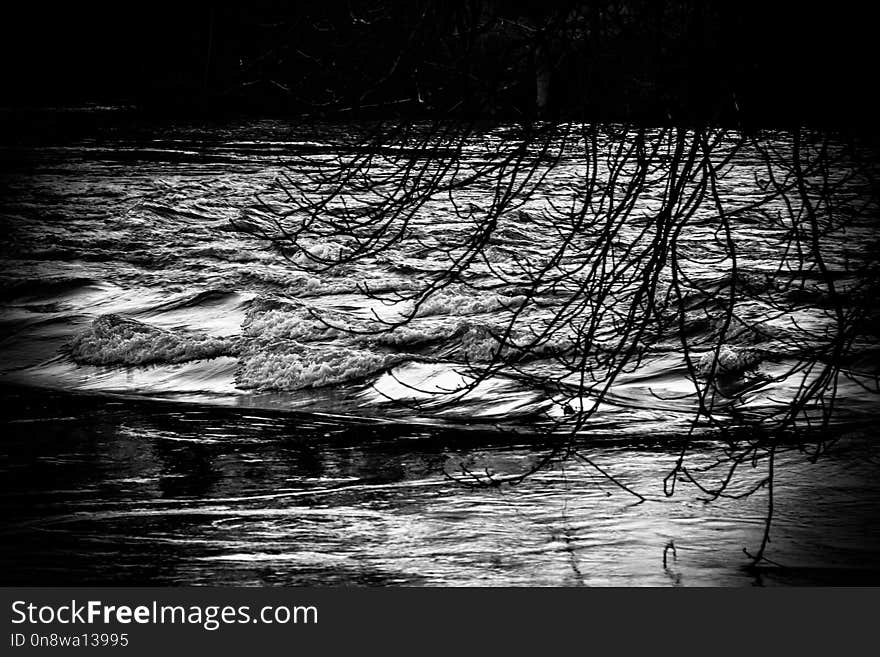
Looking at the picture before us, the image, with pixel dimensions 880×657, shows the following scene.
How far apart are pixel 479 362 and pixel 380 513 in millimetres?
4821

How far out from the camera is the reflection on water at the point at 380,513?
636 centimetres

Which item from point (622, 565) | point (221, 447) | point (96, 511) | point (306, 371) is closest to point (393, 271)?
point (306, 371)

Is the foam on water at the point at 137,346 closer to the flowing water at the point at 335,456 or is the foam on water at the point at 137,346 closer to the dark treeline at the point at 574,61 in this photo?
the flowing water at the point at 335,456

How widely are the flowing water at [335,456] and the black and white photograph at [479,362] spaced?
3 centimetres

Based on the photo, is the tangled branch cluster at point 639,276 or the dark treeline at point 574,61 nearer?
the tangled branch cluster at point 639,276

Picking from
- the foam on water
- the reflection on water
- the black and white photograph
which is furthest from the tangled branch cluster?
the foam on water

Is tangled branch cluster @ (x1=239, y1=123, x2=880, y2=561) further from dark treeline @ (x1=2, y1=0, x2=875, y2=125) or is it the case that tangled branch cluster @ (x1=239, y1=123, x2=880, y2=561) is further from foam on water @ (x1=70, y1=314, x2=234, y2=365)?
foam on water @ (x1=70, y1=314, x2=234, y2=365)

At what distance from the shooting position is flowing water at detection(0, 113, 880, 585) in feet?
21.4

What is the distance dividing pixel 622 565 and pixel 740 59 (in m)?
2.60

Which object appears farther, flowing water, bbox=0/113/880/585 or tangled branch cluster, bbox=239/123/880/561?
flowing water, bbox=0/113/880/585

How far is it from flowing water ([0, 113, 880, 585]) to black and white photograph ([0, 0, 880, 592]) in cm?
3

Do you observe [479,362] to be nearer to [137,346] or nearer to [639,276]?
[137,346]

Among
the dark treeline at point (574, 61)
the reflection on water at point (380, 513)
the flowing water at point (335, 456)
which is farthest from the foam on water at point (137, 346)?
the dark treeline at point (574, 61)

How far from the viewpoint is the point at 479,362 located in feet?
39.5
